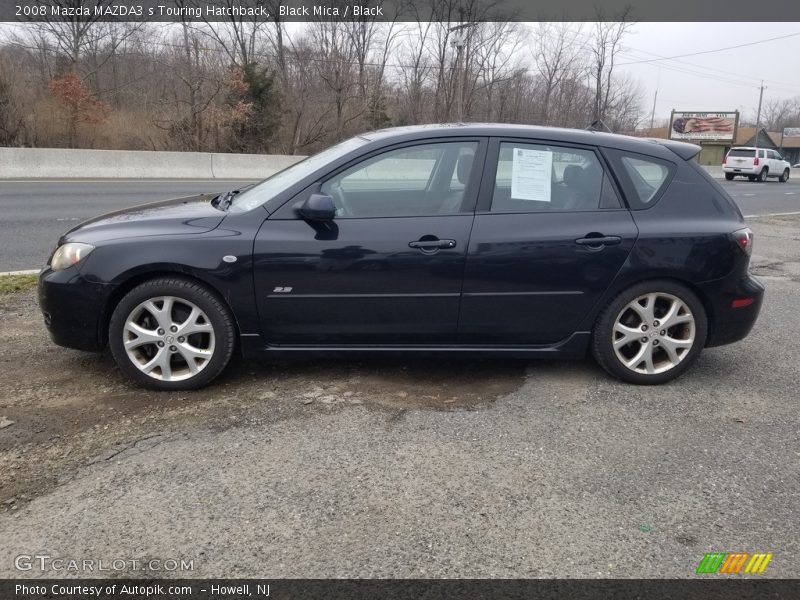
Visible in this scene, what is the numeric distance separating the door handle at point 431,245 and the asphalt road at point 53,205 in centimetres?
522

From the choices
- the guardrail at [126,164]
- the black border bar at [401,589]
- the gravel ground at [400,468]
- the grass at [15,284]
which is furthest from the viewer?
the guardrail at [126,164]

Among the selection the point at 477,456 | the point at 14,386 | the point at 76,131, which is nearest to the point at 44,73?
the point at 76,131

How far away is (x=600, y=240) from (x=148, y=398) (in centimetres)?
288

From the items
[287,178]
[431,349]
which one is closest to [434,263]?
[431,349]

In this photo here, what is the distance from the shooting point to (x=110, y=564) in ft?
7.75

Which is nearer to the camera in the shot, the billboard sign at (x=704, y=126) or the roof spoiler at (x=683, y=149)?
the roof spoiler at (x=683, y=149)

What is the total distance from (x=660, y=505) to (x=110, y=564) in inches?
89.8

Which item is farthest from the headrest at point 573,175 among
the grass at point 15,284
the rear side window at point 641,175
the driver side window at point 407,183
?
the grass at point 15,284

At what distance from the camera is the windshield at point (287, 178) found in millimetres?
4027

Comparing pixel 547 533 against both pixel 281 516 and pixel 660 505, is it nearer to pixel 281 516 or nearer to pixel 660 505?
pixel 660 505

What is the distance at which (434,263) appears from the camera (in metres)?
3.84

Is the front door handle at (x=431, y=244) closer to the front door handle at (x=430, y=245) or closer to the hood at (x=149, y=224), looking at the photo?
the front door handle at (x=430, y=245)

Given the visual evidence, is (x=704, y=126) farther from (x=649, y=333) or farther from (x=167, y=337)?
(x=167, y=337)

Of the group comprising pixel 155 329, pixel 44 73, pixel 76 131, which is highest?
pixel 44 73
